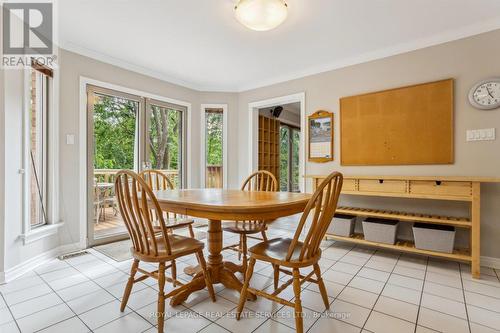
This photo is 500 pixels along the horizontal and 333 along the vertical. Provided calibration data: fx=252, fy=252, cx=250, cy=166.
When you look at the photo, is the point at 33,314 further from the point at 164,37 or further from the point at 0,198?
the point at 164,37

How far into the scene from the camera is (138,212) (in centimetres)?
150

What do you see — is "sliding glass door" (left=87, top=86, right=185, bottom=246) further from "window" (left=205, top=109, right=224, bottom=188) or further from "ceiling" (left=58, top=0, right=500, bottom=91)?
Result: "window" (left=205, top=109, right=224, bottom=188)

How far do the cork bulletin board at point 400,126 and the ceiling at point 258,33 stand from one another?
0.53 m

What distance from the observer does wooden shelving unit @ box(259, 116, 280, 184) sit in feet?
17.0

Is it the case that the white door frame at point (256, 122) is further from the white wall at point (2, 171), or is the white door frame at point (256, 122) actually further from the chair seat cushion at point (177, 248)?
the white wall at point (2, 171)

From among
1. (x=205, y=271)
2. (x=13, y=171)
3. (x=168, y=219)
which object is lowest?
(x=205, y=271)

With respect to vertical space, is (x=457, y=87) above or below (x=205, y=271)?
above

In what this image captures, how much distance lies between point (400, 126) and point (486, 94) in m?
0.76

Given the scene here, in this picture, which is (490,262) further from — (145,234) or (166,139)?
(166,139)

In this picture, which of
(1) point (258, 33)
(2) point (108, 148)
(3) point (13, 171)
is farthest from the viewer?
(2) point (108, 148)

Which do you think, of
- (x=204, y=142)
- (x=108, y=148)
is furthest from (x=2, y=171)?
(x=204, y=142)

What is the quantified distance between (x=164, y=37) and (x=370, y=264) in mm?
3237

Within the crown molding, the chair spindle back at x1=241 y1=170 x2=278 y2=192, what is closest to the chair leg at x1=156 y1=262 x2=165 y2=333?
the chair spindle back at x1=241 y1=170 x2=278 y2=192

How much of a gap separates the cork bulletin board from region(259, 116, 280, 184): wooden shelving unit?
2.10 meters
